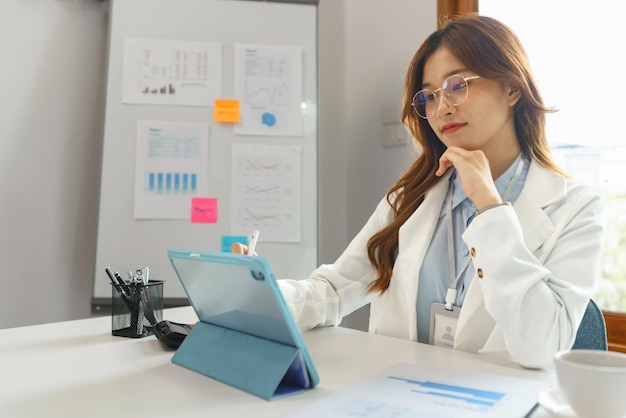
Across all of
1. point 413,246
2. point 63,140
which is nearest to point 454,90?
point 413,246

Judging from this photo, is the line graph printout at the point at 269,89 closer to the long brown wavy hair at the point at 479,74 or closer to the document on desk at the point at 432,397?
the long brown wavy hair at the point at 479,74

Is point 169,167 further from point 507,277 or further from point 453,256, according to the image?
point 507,277

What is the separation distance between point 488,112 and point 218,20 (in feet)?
4.80

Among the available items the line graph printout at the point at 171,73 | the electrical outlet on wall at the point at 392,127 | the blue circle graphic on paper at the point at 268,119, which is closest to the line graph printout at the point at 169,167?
the line graph printout at the point at 171,73

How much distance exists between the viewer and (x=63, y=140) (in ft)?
7.38

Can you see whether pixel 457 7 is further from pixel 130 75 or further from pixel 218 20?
pixel 130 75

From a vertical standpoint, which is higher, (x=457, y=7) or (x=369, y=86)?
(x=457, y=7)

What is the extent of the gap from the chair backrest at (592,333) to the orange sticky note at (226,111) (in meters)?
1.61

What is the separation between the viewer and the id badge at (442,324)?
3.70 ft

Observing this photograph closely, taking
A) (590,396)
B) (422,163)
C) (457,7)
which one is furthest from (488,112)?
(457,7)

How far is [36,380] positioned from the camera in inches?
29.3

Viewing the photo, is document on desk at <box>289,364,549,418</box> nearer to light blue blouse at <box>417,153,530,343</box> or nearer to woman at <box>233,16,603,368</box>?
woman at <box>233,16,603,368</box>

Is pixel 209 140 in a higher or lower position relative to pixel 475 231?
higher

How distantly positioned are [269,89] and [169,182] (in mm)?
586
